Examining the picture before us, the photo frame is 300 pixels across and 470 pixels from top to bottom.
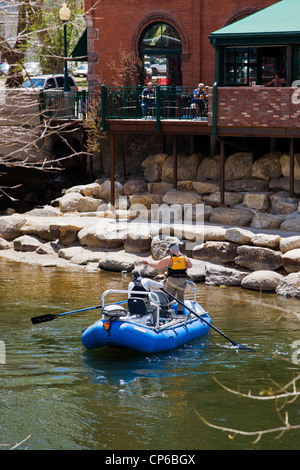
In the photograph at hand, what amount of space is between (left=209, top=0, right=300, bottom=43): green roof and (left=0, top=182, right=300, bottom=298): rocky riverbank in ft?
19.9

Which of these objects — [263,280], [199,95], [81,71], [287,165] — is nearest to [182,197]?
[199,95]

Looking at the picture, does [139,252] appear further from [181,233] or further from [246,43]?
[246,43]

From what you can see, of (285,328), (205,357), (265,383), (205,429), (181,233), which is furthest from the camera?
(181,233)

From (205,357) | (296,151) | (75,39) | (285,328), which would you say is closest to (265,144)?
(296,151)

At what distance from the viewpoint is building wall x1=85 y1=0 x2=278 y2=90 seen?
28.1 meters

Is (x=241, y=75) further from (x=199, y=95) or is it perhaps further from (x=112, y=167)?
(x=112, y=167)

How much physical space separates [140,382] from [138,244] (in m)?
9.77

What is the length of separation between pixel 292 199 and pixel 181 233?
374 centimetres

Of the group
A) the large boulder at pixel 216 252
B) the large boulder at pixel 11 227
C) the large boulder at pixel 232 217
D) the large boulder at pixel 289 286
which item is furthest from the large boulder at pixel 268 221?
the large boulder at pixel 11 227

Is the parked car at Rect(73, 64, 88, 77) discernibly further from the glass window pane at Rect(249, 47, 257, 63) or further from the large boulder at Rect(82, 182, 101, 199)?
the glass window pane at Rect(249, 47, 257, 63)

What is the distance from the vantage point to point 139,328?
14.1 metres

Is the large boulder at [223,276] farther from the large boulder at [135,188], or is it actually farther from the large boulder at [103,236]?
the large boulder at [135,188]

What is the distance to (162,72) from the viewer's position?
38844 millimetres

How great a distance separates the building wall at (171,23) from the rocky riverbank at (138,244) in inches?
233
